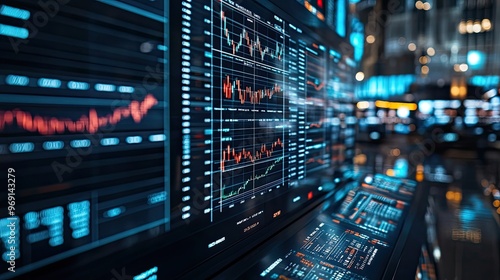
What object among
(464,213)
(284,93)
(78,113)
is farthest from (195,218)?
(464,213)

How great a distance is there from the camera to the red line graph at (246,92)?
3.28ft

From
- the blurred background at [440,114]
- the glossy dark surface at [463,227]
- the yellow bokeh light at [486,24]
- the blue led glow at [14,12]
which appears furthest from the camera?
the yellow bokeh light at [486,24]

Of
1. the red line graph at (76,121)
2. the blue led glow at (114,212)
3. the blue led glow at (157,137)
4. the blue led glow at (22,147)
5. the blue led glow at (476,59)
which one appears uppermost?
the blue led glow at (476,59)

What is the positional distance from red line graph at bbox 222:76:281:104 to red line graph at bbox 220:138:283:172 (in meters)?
0.15

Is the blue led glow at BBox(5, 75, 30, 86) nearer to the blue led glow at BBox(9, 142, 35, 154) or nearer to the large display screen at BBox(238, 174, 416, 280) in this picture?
the blue led glow at BBox(9, 142, 35, 154)

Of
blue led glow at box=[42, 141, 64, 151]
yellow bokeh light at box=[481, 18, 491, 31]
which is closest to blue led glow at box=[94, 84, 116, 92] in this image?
blue led glow at box=[42, 141, 64, 151]

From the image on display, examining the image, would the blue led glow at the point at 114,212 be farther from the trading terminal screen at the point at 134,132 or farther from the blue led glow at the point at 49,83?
the blue led glow at the point at 49,83

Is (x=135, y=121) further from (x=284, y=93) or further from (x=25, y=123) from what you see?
(x=284, y=93)

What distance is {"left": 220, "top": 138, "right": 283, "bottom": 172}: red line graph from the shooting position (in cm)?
100

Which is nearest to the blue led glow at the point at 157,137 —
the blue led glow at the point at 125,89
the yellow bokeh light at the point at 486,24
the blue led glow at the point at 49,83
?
the blue led glow at the point at 125,89

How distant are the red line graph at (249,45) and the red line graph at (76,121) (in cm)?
36

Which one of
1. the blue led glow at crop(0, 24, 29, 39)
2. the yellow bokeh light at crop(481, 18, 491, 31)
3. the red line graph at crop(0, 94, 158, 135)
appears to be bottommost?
the red line graph at crop(0, 94, 158, 135)

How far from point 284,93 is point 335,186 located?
1.00 m

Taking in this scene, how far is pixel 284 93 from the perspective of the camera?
53.8 inches
